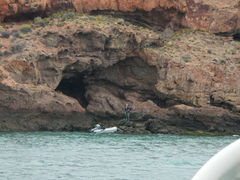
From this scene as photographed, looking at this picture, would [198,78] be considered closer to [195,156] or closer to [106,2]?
[106,2]

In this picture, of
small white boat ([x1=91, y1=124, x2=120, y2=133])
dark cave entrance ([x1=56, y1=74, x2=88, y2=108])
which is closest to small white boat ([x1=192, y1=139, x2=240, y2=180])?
small white boat ([x1=91, y1=124, x2=120, y2=133])

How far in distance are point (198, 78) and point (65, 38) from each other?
10608 mm

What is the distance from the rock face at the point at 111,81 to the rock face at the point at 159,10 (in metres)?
1.95

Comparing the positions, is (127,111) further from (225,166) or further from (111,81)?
(225,166)

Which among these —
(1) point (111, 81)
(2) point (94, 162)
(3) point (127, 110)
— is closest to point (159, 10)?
(1) point (111, 81)

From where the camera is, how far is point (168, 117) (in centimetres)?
3225

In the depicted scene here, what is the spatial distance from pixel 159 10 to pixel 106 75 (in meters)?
9.00

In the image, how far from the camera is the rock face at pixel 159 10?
121 feet

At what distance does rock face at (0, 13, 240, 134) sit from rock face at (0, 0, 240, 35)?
1.95m

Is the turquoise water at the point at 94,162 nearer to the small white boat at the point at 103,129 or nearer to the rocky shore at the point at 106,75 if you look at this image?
the small white boat at the point at 103,129

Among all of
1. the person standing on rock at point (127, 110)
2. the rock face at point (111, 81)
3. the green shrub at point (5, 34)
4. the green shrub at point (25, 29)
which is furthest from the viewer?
the green shrub at point (25, 29)

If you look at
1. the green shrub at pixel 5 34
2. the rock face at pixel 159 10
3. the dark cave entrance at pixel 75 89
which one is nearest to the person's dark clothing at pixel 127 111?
the dark cave entrance at pixel 75 89

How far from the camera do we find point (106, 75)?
117 feet

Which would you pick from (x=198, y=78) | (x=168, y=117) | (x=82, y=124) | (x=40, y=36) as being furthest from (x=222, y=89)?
(x=40, y=36)
